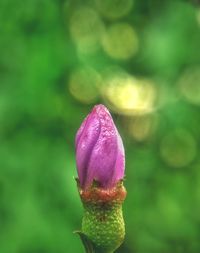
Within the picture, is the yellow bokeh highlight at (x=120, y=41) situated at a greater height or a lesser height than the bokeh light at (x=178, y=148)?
greater

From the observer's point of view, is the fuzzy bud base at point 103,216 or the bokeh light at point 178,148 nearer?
the fuzzy bud base at point 103,216

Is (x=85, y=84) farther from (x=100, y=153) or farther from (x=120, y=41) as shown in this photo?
(x=100, y=153)

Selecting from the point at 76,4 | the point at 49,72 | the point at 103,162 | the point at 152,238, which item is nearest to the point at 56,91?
the point at 49,72

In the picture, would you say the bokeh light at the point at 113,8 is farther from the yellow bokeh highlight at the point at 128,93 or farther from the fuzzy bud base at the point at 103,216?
the fuzzy bud base at the point at 103,216

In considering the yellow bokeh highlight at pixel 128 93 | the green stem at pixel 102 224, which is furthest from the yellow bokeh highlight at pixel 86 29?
the green stem at pixel 102 224

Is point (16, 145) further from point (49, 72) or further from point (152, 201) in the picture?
point (152, 201)

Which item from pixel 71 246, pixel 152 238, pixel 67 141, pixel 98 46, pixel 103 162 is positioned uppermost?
pixel 103 162

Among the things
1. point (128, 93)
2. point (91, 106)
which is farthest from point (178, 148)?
point (91, 106)
